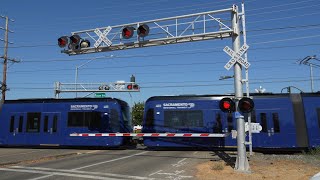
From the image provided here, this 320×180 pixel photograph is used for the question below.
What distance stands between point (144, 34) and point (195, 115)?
22.5ft

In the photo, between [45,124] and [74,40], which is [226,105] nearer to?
[74,40]

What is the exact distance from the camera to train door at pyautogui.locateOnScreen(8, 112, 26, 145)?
78.9 ft

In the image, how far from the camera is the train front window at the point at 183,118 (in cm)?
2125

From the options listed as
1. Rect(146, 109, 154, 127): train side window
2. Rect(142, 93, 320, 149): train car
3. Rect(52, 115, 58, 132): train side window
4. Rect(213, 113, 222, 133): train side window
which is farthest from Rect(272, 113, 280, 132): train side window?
Rect(52, 115, 58, 132): train side window

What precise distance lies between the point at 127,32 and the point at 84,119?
8448 millimetres

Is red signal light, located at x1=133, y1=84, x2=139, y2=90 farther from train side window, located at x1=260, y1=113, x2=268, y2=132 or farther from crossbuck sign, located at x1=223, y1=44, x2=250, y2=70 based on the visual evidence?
crossbuck sign, located at x1=223, y1=44, x2=250, y2=70

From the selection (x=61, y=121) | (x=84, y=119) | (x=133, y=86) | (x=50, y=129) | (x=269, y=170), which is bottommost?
(x=269, y=170)

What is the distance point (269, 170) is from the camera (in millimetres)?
12555

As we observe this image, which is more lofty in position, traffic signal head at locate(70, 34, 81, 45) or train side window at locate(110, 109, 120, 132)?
traffic signal head at locate(70, 34, 81, 45)

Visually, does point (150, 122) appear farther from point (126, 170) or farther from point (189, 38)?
point (126, 170)

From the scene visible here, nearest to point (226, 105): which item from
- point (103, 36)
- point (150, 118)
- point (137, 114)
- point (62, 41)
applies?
point (103, 36)

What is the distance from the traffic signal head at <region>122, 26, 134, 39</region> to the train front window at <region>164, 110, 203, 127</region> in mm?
6642

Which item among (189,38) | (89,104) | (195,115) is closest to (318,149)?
(195,115)

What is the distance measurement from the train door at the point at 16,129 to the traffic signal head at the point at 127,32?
11.4 m
